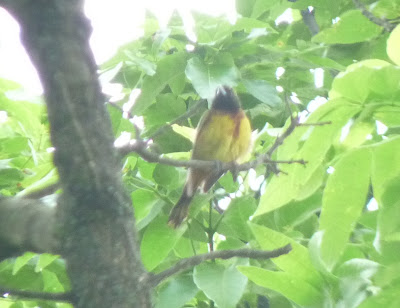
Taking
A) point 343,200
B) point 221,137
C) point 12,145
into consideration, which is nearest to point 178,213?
point 12,145

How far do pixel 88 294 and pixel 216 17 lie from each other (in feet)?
5.42

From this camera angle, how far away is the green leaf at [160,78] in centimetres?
215

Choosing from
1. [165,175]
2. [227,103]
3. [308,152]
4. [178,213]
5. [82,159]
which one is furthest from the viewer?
[227,103]

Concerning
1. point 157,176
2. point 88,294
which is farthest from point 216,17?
point 88,294

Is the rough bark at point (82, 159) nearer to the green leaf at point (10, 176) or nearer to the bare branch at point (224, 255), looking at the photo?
the bare branch at point (224, 255)

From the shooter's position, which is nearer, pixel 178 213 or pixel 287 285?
pixel 287 285

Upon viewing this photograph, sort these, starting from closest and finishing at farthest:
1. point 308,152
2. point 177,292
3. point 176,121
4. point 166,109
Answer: point 308,152, point 176,121, point 177,292, point 166,109

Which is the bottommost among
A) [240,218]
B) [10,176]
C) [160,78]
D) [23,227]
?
[240,218]

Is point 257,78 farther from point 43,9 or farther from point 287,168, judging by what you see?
point 43,9

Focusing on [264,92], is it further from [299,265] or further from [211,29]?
[299,265]

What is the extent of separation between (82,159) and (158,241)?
3.63 ft

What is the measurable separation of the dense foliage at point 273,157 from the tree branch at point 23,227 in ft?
1.26

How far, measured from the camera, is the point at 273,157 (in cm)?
215

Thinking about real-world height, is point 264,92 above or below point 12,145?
above
